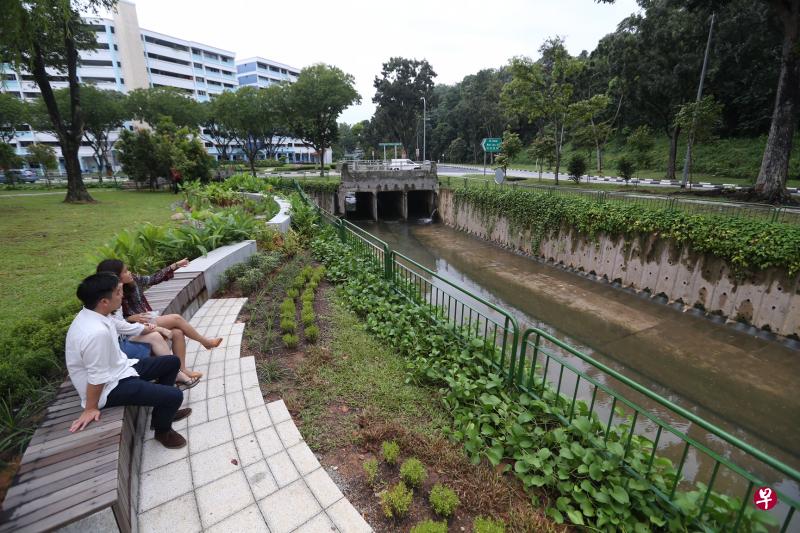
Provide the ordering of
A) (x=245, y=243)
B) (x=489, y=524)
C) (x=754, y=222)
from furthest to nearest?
(x=754, y=222) → (x=245, y=243) → (x=489, y=524)

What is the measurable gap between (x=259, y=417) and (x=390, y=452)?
1.40 m

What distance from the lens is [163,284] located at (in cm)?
548

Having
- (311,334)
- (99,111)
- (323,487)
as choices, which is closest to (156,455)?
(323,487)

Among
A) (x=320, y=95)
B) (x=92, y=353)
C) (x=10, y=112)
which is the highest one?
(x=320, y=95)

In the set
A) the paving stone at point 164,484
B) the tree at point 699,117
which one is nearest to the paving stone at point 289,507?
the paving stone at point 164,484

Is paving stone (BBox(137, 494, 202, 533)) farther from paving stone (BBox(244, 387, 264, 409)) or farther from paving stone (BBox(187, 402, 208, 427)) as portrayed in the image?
paving stone (BBox(244, 387, 264, 409))

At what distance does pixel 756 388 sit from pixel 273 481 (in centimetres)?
911

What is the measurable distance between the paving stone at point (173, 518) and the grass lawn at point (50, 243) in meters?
3.66

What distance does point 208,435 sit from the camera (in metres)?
3.31

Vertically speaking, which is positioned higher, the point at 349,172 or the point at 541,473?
the point at 349,172

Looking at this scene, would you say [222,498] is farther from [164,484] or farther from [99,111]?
[99,111]

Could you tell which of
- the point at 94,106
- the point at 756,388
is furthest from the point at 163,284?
the point at 94,106

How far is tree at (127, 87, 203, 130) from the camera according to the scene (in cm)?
3041

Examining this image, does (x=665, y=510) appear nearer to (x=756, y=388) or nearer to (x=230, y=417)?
(x=230, y=417)
